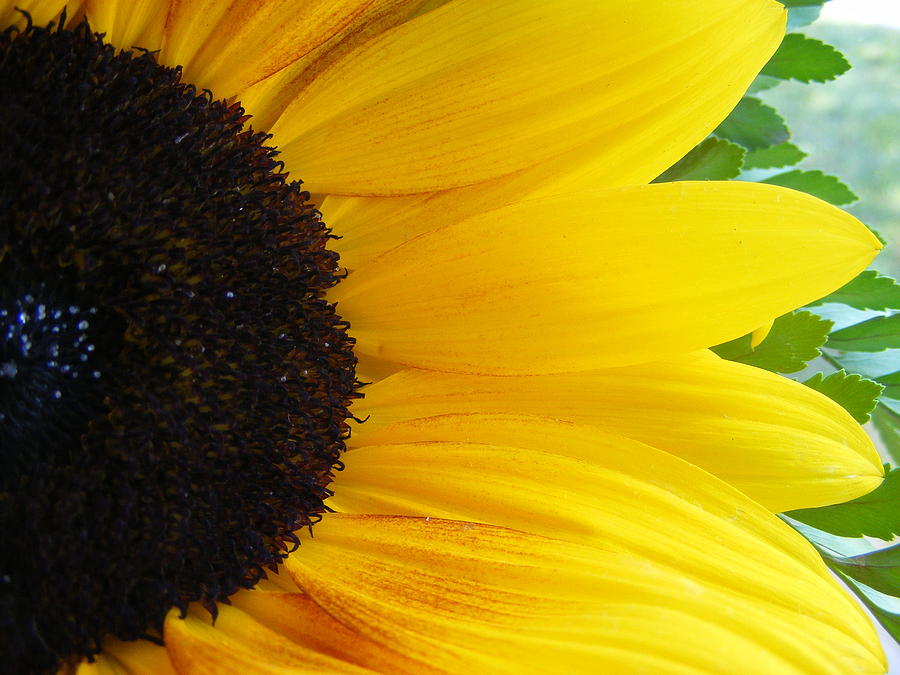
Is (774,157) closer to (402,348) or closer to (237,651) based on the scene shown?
(402,348)

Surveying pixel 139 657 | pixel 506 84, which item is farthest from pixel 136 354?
pixel 506 84

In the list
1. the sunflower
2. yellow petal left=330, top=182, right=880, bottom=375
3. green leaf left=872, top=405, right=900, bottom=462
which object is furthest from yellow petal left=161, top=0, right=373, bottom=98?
green leaf left=872, top=405, right=900, bottom=462

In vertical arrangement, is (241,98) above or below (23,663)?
above

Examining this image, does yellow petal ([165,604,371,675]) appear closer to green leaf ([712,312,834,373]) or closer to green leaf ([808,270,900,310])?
green leaf ([712,312,834,373])

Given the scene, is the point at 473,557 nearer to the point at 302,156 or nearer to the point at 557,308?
the point at 557,308

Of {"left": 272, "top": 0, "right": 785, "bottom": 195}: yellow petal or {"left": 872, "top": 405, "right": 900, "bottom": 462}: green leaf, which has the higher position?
→ {"left": 272, "top": 0, "right": 785, "bottom": 195}: yellow petal

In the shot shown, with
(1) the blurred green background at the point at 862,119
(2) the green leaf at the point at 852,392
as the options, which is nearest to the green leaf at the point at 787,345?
(2) the green leaf at the point at 852,392

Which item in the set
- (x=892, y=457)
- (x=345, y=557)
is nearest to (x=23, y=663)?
(x=345, y=557)
